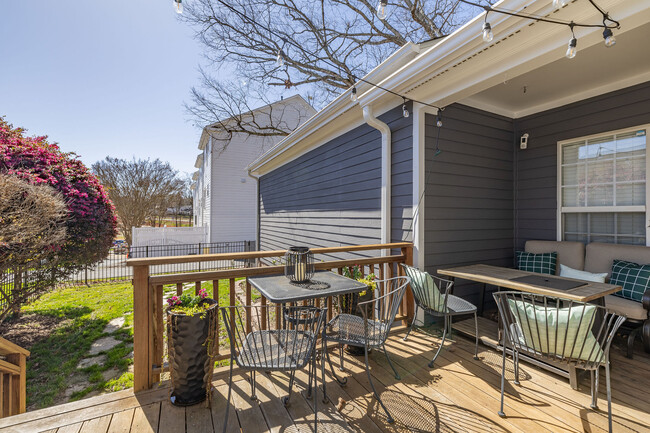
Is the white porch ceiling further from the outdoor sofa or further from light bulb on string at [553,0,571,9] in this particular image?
the outdoor sofa

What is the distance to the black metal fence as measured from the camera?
8.88 metres

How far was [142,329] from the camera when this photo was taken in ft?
6.72

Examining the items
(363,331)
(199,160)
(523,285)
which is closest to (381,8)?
(363,331)

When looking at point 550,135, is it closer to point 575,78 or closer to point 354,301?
point 575,78

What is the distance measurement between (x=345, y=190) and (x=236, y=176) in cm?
892

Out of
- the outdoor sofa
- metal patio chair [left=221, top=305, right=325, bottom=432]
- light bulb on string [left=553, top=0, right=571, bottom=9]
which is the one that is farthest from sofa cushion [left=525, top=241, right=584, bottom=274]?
metal patio chair [left=221, top=305, right=325, bottom=432]

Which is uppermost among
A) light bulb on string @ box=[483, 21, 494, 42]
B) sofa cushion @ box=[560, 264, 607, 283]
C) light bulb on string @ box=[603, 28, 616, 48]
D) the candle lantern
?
light bulb on string @ box=[483, 21, 494, 42]

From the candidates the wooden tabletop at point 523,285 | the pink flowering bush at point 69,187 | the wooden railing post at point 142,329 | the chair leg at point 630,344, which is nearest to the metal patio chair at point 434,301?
the wooden tabletop at point 523,285

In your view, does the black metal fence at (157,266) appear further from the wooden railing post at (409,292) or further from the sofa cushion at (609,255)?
the sofa cushion at (609,255)

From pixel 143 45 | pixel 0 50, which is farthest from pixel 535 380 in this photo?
pixel 0 50

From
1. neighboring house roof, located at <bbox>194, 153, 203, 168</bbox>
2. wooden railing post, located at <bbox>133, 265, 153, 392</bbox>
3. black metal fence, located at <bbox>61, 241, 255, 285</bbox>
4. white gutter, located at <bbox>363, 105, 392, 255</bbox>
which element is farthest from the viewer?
neighboring house roof, located at <bbox>194, 153, 203, 168</bbox>

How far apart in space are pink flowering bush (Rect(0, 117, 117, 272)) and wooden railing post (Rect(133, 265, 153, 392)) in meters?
3.84

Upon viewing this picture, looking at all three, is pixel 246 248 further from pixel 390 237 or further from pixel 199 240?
pixel 390 237

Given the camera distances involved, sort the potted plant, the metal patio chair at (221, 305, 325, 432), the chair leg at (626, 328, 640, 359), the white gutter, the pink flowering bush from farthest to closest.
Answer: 1. the pink flowering bush
2. the white gutter
3. the potted plant
4. the chair leg at (626, 328, 640, 359)
5. the metal patio chair at (221, 305, 325, 432)
